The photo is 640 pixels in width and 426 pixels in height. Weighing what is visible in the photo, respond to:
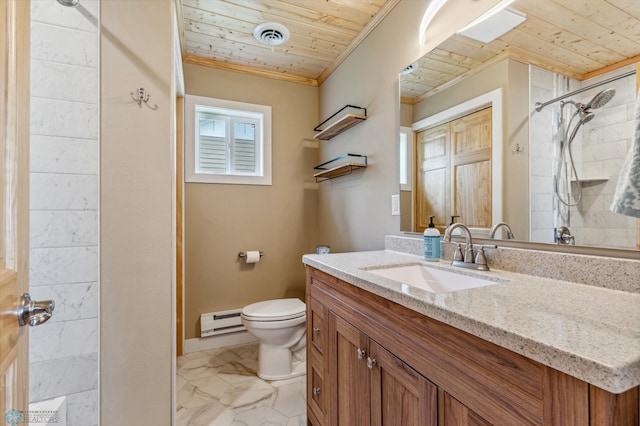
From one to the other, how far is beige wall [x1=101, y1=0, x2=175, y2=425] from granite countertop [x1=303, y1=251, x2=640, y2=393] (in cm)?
96

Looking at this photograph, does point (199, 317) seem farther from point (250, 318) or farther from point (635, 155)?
point (635, 155)

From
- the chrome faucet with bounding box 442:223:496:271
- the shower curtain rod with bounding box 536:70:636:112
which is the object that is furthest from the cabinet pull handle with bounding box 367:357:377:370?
the shower curtain rod with bounding box 536:70:636:112

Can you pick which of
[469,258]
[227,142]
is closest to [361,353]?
[469,258]

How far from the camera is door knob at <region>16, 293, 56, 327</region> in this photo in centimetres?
61

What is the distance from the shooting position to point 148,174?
1324 millimetres

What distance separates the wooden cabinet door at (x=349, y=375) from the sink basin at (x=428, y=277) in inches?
10.6

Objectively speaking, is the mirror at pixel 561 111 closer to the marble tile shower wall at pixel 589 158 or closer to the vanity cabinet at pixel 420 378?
the marble tile shower wall at pixel 589 158

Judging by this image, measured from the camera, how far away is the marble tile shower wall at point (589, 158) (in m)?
0.84

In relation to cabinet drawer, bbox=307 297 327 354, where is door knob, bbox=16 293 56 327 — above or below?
above

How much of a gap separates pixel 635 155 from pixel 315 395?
1434mm

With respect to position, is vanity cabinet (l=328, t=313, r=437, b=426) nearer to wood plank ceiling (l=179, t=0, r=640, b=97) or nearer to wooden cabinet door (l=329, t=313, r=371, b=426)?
wooden cabinet door (l=329, t=313, r=371, b=426)

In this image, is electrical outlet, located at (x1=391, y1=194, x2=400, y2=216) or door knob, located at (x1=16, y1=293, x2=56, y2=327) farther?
electrical outlet, located at (x1=391, y1=194, x2=400, y2=216)

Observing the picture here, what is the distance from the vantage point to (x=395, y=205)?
1.75 metres

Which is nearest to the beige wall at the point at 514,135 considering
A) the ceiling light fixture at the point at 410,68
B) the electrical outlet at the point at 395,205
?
the ceiling light fixture at the point at 410,68
